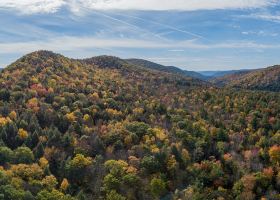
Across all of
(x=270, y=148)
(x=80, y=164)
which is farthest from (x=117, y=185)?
(x=270, y=148)

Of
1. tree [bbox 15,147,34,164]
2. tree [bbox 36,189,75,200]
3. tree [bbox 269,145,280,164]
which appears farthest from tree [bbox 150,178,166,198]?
tree [bbox 269,145,280,164]

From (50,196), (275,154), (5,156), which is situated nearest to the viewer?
(50,196)

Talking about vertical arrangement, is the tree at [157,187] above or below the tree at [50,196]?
below

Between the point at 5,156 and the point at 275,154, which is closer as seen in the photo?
the point at 5,156

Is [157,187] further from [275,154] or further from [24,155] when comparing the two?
[275,154]

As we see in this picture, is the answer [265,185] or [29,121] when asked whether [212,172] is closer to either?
[265,185]

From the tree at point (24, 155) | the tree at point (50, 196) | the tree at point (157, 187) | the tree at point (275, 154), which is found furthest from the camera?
the tree at point (275, 154)

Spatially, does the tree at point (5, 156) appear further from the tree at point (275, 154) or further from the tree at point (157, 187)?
the tree at point (275, 154)

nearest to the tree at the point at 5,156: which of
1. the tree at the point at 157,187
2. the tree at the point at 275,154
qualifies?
the tree at the point at 157,187

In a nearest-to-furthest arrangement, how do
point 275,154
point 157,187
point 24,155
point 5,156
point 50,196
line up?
point 50,196 < point 157,187 < point 5,156 < point 24,155 < point 275,154

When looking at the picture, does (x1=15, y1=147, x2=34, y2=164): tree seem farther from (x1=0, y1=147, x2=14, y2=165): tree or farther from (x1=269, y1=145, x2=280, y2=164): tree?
(x1=269, y1=145, x2=280, y2=164): tree

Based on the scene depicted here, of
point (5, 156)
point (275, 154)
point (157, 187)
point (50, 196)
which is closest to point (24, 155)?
point (5, 156)

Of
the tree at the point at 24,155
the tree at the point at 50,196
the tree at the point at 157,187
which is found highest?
the tree at the point at 24,155
